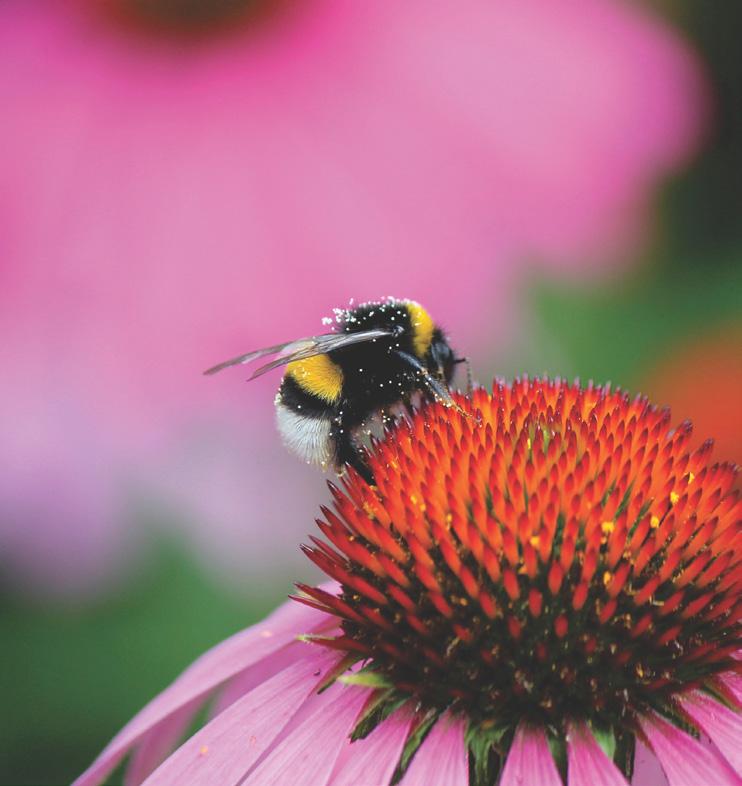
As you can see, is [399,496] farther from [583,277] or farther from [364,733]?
[583,277]

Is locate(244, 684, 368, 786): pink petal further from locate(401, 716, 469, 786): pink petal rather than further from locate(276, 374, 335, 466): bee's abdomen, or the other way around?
locate(276, 374, 335, 466): bee's abdomen

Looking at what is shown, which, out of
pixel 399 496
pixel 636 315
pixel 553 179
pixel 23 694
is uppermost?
pixel 553 179

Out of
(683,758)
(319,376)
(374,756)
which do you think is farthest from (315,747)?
(319,376)

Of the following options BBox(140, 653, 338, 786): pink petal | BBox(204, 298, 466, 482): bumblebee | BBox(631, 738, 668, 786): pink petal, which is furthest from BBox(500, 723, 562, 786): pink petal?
BBox(204, 298, 466, 482): bumblebee

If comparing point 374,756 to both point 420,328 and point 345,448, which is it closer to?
point 345,448

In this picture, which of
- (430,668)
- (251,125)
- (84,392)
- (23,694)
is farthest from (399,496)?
(23,694)

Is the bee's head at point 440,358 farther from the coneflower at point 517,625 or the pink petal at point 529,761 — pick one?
the pink petal at point 529,761
